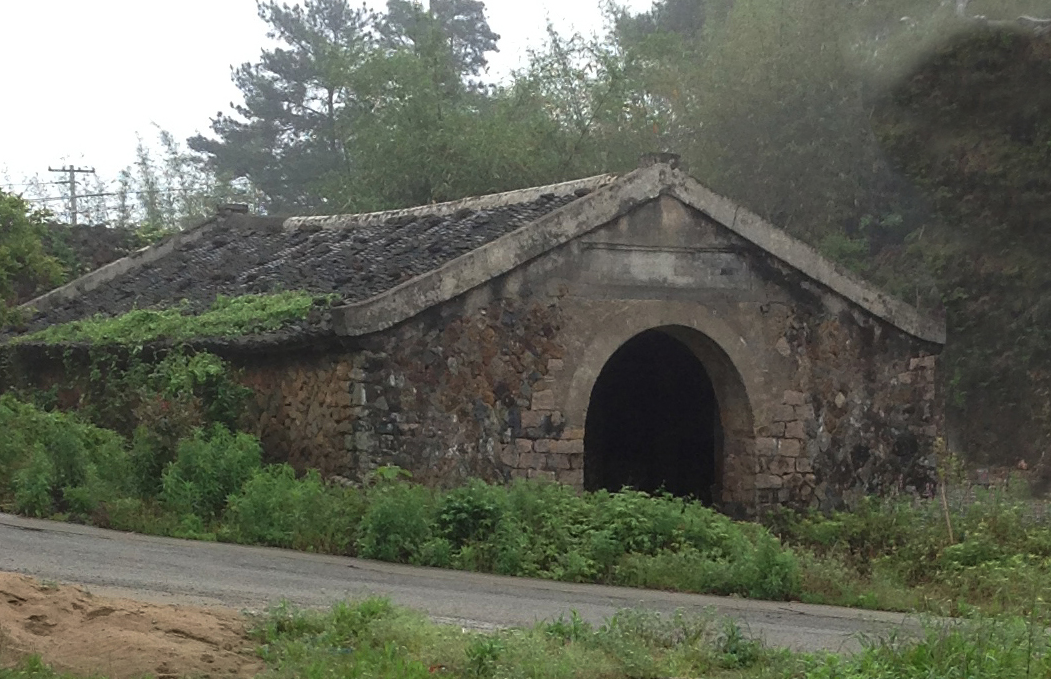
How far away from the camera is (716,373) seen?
48.6 feet

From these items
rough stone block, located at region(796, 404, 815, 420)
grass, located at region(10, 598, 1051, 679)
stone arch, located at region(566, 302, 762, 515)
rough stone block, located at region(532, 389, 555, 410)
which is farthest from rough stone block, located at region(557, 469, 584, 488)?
grass, located at region(10, 598, 1051, 679)

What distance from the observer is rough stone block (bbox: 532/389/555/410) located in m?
13.3

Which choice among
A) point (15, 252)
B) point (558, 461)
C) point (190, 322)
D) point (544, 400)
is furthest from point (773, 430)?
point (15, 252)

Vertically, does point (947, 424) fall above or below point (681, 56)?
below

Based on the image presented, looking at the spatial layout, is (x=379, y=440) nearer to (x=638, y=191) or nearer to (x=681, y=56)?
(x=638, y=191)

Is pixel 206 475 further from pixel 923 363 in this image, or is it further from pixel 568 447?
pixel 923 363

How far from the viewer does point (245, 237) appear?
19.4 m

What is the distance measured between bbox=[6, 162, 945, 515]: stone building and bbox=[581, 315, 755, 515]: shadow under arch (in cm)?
3

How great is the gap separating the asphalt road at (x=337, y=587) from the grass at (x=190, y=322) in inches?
116

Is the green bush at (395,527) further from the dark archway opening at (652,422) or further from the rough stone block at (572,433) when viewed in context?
the dark archway opening at (652,422)

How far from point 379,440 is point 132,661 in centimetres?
627

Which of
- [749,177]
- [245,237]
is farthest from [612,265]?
[749,177]

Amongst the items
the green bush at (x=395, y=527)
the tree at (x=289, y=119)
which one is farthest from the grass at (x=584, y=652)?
the tree at (x=289, y=119)

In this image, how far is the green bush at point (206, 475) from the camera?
477 inches
